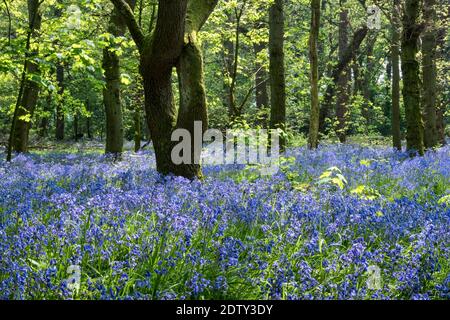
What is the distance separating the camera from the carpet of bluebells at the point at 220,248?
317cm

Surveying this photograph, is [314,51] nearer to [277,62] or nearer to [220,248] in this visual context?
[277,62]

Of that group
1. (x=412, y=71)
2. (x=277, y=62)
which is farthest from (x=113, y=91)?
(x=412, y=71)

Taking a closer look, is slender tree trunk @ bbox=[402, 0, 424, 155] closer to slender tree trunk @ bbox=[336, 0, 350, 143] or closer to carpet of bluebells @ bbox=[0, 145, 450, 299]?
carpet of bluebells @ bbox=[0, 145, 450, 299]

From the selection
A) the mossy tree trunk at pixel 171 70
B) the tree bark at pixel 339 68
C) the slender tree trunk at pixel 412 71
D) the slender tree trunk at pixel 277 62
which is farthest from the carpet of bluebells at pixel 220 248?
the tree bark at pixel 339 68

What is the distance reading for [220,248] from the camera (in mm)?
3646

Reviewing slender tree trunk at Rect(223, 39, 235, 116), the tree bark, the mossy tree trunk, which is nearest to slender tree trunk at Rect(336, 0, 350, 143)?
the tree bark

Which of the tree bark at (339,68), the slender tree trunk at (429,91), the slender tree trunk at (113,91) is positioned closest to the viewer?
the slender tree trunk at (113,91)

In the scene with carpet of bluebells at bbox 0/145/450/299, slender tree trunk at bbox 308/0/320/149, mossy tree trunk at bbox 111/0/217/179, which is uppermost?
slender tree trunk at bbox 308/0/320/149

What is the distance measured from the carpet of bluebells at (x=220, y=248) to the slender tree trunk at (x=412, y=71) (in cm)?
686

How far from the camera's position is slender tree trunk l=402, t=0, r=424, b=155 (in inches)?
461

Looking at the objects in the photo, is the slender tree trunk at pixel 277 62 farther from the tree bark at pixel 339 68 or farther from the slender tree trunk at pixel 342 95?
the slender tree trunk at pixel 342 95

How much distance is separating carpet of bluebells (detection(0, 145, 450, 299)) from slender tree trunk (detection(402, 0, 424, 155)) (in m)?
6.86
